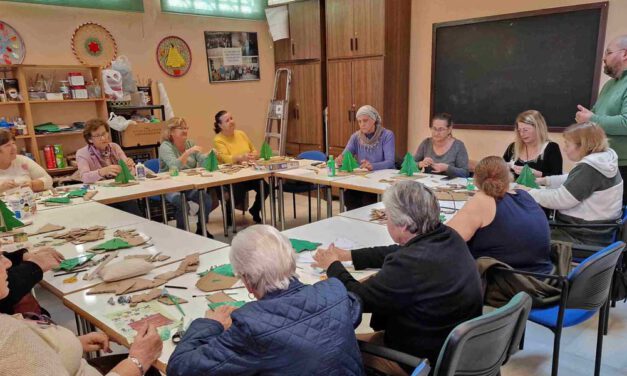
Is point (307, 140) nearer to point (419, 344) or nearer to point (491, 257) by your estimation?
point (491, 257)

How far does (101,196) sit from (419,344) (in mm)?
2800

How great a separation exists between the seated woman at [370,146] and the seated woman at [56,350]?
9.64ft

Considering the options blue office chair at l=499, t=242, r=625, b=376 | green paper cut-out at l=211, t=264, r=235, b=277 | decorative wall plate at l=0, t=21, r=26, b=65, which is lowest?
blue office chair at l=499, t=242, r=625, b=376

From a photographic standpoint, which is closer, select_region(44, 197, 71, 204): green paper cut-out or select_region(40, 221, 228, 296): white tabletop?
select_region(40, 221, 228, 296): white tabletop

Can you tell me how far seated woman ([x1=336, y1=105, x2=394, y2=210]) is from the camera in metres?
4.32

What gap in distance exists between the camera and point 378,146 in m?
4.43

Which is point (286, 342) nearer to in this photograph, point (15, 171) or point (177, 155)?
point (15, 171)

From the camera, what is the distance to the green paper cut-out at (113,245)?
2336mm

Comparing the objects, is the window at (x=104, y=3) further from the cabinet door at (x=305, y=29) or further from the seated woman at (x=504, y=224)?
the seated woman at (x=504, y=224)

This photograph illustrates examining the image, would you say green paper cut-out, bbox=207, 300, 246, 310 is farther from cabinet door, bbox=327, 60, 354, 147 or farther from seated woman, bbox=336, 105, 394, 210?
cabinet door, bbox=327, 60, 354, 147

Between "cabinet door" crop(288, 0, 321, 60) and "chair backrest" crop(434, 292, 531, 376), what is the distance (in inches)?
212

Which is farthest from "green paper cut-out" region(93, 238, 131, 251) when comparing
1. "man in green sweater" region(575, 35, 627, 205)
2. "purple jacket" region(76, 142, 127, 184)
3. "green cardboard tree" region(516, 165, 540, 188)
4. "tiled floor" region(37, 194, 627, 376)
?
"man in green sweater" region(575, 35, 627, 205)

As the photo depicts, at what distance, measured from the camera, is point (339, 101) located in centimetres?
615

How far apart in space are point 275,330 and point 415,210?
0.70 metres
